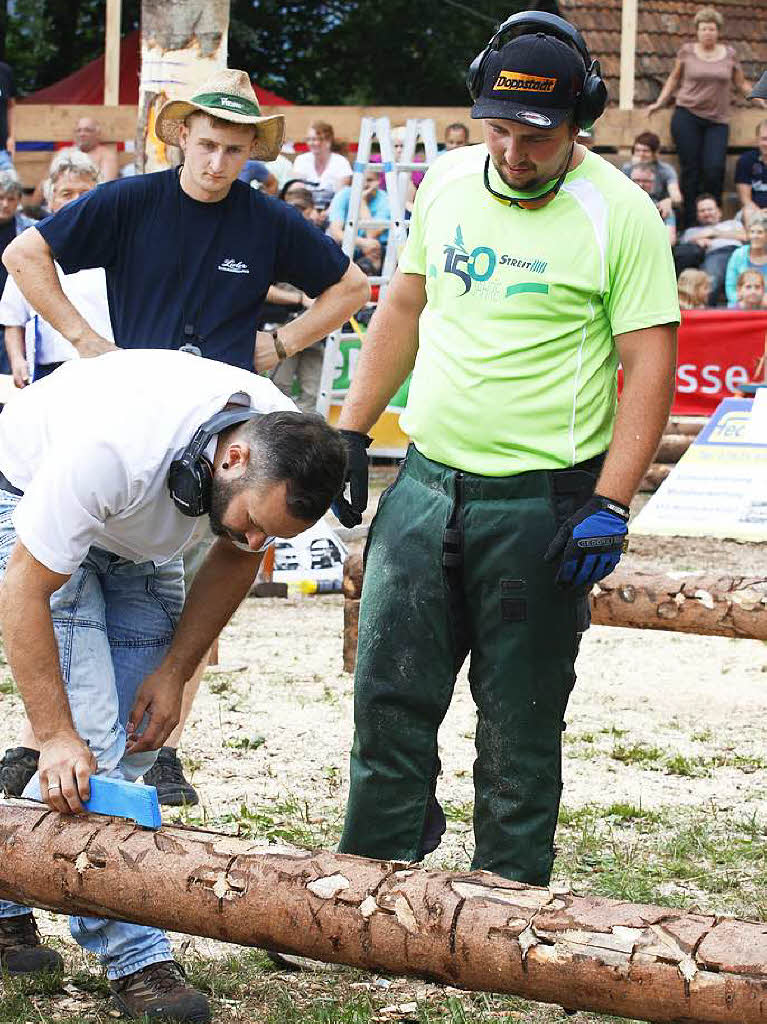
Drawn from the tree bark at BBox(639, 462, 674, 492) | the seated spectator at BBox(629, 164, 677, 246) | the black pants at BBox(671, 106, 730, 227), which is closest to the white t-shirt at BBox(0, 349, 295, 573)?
the tree bark at BBox(639, 462, 674, 492)

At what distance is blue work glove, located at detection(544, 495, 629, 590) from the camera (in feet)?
10.5

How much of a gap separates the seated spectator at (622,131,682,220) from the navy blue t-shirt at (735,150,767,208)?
0.66 meters

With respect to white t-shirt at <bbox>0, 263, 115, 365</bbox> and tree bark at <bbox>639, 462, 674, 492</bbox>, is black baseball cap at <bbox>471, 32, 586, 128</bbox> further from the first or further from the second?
tree bark at <bbox>639, 462, 674, 492</bbox>

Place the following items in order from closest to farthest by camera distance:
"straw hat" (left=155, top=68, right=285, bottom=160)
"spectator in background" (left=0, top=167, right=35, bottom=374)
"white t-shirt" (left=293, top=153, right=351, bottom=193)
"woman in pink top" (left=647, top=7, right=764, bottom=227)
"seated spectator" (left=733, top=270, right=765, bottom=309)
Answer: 1. "straw hat" (left=155, top=68, right=285, bottom=160)
2. "spectator in background" (left=0, top=167, right=35, bottom=374)
3. "seated spectator" (left=733, top=270, right=765, bottom=309)
4. "white t-shirt" (left=293, top=153, right=351, bottom=193)
5. "woman in pink top" (left=647, top=7, right=764, bottom=227)

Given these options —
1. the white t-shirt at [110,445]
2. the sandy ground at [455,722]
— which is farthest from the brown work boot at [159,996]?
the white t-shirt at [110,445]

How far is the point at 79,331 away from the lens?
4.62 meters

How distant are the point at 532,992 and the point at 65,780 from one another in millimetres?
1044

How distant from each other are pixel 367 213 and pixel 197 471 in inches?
370

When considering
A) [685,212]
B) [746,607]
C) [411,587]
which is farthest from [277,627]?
[685,212]

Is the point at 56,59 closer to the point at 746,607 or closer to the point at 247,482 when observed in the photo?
the point at 746,607

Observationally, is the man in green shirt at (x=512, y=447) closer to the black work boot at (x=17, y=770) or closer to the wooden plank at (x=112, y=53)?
the black work boot at (x=17, y=770)

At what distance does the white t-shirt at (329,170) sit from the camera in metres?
12.5

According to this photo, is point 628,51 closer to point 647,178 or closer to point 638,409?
point 647,178

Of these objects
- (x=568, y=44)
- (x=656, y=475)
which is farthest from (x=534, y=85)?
(x=656, y=475)
